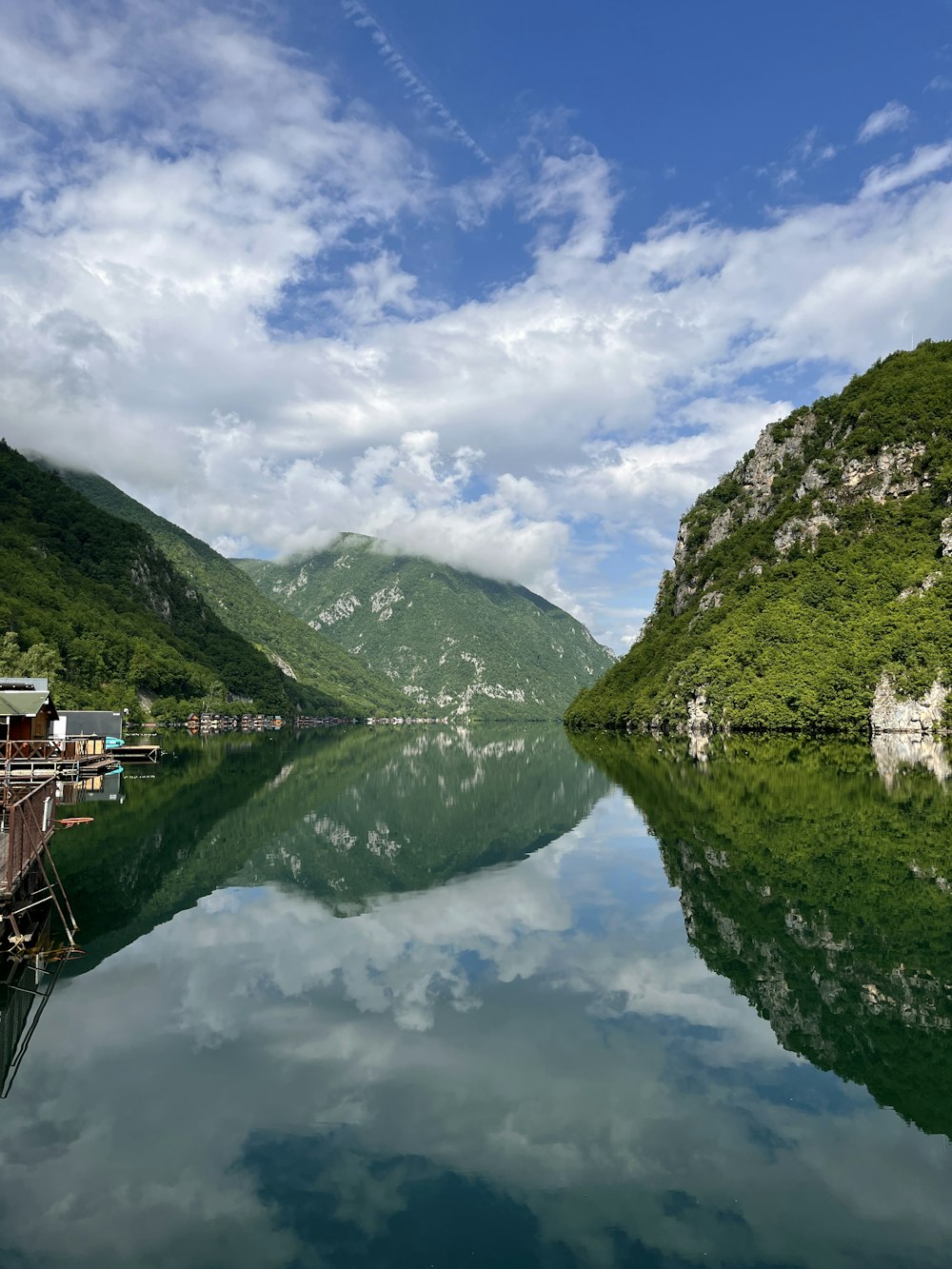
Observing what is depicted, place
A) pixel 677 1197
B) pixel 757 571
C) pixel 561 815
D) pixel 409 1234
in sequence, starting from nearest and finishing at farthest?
pixel 409 1234 < pixel 677 1197 < pixel 561 815 < pixel 757 571

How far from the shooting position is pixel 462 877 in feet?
92.2

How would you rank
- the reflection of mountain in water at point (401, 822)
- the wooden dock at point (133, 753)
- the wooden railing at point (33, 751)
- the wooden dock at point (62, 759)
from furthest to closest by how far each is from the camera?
the wooden dock at point (133, 753)
the wooden railing at point (33, 751)
the wooden dock at point (62, 759)
the reflection of mountain in water at point (401, 822)

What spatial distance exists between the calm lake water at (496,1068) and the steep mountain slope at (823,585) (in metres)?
91.0

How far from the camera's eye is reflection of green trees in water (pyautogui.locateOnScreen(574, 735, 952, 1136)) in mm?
12875

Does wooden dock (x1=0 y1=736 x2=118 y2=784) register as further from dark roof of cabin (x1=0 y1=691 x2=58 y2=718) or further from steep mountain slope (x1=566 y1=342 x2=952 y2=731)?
steep mountain slope (x1=566 y1=342 x2=952 y2=731)

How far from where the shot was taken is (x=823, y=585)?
131000 millimetres

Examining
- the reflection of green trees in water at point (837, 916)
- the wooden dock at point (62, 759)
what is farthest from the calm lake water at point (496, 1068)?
the wooden dock at point (62, 759)

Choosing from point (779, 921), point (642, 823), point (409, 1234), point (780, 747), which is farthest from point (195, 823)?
point (780, 747)

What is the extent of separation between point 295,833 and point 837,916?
81.8 feet

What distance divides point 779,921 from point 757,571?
143 m

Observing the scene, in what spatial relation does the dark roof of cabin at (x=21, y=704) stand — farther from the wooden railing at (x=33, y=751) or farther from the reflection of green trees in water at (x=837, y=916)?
the reflection of green trees in water at (x=837, y=916)

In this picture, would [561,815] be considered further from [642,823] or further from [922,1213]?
[922,1213]

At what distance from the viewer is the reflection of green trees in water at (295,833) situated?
25125 millimetres

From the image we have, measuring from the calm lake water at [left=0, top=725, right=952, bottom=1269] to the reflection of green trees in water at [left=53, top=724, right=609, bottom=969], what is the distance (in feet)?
1.15
